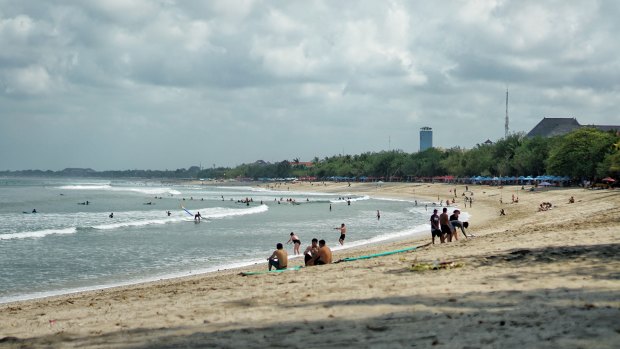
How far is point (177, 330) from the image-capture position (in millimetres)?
8281

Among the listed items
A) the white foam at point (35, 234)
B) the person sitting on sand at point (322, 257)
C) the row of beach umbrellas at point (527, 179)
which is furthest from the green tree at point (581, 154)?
the person sitting on sand at point (322, 257)

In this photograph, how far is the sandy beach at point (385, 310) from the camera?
6770 mm

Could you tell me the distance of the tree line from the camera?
70438 millimetres

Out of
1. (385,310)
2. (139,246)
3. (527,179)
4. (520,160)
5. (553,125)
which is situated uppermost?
(553,125)

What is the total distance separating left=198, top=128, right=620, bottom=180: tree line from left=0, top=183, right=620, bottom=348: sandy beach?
80.9ft

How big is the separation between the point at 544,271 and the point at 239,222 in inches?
1609

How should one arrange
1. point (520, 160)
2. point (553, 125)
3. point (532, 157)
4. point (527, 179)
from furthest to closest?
point (553, 125) → point (520, 160) → point (532, 157) → point (527, 179)

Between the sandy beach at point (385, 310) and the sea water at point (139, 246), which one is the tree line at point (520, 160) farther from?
the sandy beach at point (385, 310)

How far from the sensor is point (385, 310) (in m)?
8.23

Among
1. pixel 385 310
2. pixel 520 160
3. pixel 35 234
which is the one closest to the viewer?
pixel 385 310

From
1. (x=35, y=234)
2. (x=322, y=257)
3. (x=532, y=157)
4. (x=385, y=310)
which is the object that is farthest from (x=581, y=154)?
(x=385, y=310)

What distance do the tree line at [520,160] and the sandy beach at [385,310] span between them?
24652 millimetres

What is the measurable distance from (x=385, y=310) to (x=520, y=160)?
321 ft

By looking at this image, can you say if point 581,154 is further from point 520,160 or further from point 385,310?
point 385,310
